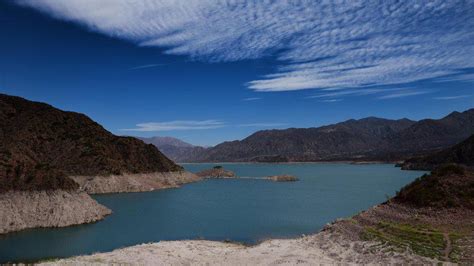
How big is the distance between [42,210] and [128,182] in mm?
67020

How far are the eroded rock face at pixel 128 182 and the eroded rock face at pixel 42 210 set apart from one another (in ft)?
167

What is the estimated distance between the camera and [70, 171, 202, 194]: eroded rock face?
380ft

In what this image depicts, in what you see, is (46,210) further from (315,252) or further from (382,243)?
(382,243)

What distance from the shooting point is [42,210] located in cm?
5978

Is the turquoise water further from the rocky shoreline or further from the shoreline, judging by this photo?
the shoreline

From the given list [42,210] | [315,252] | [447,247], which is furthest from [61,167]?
[447,247]

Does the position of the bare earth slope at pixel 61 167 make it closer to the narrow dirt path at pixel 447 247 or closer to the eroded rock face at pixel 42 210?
the eroded rock face at pixel 42 210

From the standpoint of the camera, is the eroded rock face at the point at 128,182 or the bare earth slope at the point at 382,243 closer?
the bare earth slope at the point at 382,243

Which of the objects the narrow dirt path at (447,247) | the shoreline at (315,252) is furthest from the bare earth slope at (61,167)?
the narrow dirt path at (447,247)

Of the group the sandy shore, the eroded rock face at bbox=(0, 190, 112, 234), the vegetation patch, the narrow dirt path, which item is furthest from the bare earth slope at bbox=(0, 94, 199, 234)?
the narrow dirt path

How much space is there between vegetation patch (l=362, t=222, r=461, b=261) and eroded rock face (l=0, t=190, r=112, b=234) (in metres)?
43.3

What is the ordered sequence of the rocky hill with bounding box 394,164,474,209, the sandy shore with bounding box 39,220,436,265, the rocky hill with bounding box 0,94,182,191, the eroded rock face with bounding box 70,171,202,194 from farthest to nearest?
the rocky hill with bounding box 0,94,182,191 → the eroded rock face with bounding box 70,171,202,194 → the rocky hill with bounding box 394,164,474,209 → the sandy shore with bounding box 39,220,436,265

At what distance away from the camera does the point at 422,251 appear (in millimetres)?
32719

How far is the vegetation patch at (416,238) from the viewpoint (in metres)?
32.4
